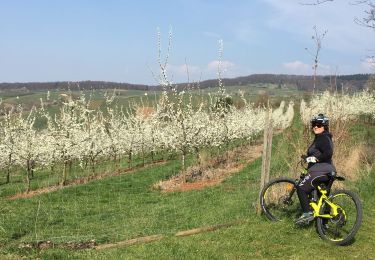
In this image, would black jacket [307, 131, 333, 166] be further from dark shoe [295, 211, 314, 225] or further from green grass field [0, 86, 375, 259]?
green grass field [0, 86, 375, 259]

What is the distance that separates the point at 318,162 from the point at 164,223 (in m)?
4.67

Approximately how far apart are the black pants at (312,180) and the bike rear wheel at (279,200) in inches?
20.0

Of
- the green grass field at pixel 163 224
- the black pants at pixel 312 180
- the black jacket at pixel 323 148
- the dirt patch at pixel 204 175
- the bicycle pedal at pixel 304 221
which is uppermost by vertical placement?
the black jacket at pixel 323 148

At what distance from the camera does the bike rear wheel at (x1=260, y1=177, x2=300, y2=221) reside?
819cm

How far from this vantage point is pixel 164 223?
10555 mm

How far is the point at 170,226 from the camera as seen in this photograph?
10.1 meters

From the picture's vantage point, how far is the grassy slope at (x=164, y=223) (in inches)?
263

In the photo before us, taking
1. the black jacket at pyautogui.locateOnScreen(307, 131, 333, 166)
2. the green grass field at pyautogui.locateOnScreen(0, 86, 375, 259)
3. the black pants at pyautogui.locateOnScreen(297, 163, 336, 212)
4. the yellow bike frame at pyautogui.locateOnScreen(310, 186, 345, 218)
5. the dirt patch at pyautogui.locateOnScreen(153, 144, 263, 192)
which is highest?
the black jacket at pyautogui.locateOnScreen(307, 131, 333, 166)

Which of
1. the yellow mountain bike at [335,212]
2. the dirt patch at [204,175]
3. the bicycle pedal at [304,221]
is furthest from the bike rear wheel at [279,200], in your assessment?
the dirt patch at [204,175]

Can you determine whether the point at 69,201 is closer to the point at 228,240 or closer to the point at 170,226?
the point at 170,226

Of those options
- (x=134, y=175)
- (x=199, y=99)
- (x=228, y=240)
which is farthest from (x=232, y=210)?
(x=199, y=99)

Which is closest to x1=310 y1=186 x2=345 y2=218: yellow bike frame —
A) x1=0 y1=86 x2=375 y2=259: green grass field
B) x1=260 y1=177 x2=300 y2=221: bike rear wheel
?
x1=0 y1=86 x2=375 y2=259: green grass field

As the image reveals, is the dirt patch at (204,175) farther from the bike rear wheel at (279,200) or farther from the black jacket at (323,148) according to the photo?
the black jacket at (323,148)

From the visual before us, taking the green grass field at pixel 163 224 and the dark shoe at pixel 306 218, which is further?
the dark shoe at pixel 306 218
